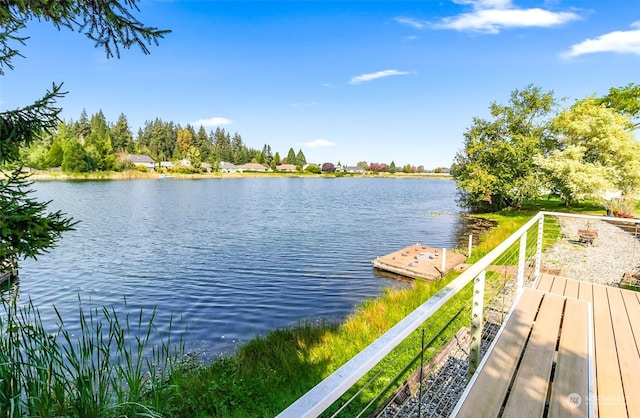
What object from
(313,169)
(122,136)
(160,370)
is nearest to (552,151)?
(160,370)

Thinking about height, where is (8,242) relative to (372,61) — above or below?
below

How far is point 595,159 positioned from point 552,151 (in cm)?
367

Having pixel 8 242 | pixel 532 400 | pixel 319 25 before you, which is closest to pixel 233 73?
pixel 319 25

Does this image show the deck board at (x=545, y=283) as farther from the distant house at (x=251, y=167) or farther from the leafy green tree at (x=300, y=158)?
the leafy green tree at (x=300, y=158)

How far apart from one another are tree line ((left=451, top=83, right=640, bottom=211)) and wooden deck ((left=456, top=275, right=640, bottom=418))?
16.8m

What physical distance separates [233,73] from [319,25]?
18.4 metres

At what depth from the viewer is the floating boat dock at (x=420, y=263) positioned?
1157cm

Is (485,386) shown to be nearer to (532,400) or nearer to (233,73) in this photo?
(532,400)

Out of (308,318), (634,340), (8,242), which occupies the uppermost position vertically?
(8,242)

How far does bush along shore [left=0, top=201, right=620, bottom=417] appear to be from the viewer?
228 centimetres

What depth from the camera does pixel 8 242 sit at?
360 cm

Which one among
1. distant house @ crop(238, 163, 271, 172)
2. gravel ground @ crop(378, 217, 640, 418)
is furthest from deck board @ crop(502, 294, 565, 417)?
distant house @ crop(238, 163, 271, 172)

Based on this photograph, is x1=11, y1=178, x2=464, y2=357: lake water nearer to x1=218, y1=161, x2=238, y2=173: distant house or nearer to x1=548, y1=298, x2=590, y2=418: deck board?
x1=548, y1=298, x2=590, y2=418: deck board

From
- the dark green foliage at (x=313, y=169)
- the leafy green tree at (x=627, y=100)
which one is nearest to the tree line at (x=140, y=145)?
the dark green foliage at (x=313, y=169)
